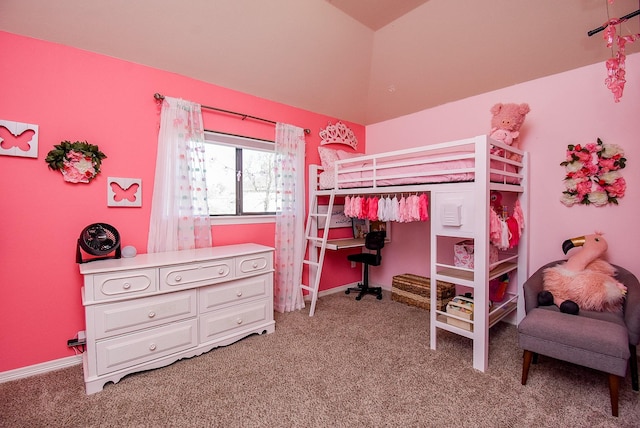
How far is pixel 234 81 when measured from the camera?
2980 mm

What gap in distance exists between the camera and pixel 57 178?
219 cm

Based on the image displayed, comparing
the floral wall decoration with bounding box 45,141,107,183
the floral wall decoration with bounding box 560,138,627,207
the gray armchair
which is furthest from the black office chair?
the floral wall decoration with bounding box 45,141,107,183

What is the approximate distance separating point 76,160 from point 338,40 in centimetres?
274

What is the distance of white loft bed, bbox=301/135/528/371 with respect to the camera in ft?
6.97

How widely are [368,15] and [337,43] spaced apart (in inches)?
15.9

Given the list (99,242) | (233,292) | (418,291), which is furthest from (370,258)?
(99,242)

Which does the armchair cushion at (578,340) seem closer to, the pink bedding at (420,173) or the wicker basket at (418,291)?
the pink bedding at (420,173)

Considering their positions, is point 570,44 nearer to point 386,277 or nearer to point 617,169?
point 617,169

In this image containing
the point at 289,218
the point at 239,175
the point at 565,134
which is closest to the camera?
the point at 565,134

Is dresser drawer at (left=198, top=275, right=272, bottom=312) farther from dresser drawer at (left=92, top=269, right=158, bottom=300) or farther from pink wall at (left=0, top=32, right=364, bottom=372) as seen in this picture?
pink wall at (left=0, top=32, right=364, bottom=372)

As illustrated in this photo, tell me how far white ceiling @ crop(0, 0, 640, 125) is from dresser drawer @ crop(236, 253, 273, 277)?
1.66 m

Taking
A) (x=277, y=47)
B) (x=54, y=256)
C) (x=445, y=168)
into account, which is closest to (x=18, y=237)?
(x=54, y=256)

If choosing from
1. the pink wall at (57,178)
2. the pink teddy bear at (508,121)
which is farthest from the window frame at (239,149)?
the pink teddy bear at (508,121)

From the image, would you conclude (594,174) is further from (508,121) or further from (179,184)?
(179,184)
